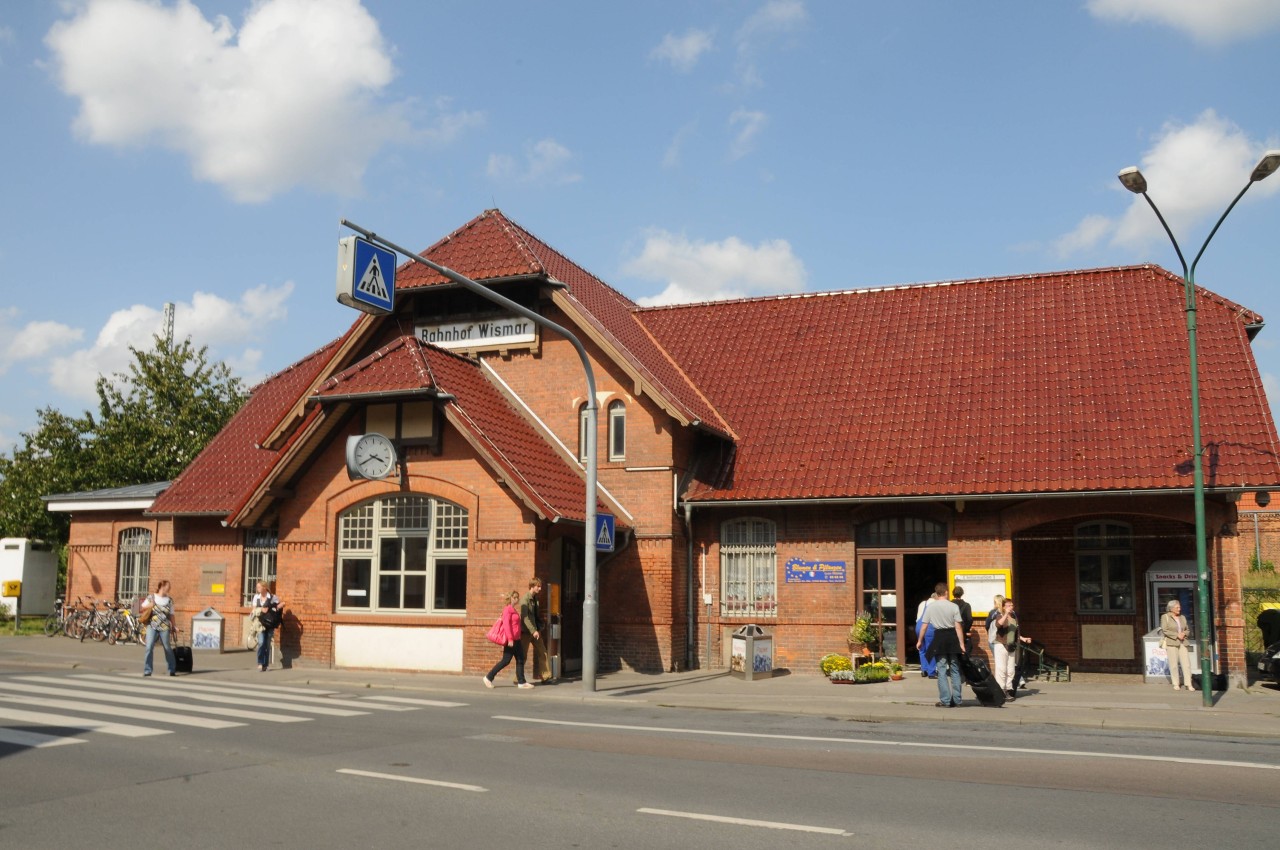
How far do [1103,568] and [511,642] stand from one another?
11559 millimetres

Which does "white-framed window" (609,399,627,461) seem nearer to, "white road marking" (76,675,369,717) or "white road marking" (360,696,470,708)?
"white road marking" (360,696,470,708)

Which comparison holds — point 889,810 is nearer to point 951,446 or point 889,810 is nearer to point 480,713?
point 480,713

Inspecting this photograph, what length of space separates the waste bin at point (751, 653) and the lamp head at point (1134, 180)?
986 cm

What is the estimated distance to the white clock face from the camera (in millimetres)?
21016

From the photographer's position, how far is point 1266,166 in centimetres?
1549

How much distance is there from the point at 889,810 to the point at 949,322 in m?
18.1

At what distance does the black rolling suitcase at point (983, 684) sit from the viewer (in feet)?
54.1

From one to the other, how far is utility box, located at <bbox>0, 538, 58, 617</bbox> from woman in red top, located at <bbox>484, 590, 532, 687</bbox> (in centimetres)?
2211

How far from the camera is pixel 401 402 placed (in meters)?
22.0

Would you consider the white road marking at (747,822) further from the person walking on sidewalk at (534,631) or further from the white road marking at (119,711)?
the person walking on sidewalk at (534,631)

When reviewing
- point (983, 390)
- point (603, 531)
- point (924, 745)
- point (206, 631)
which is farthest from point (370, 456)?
point (924, 745)

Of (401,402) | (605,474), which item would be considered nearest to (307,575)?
(401,402)

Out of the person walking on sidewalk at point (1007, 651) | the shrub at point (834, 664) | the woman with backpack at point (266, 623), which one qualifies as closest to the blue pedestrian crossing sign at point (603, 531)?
the shrub at point (834, 664)

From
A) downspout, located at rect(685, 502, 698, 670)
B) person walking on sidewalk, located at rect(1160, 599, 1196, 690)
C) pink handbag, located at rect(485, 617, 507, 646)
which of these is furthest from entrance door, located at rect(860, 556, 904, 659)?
pink handbag, located at rect(485, 617, 507, 646)
